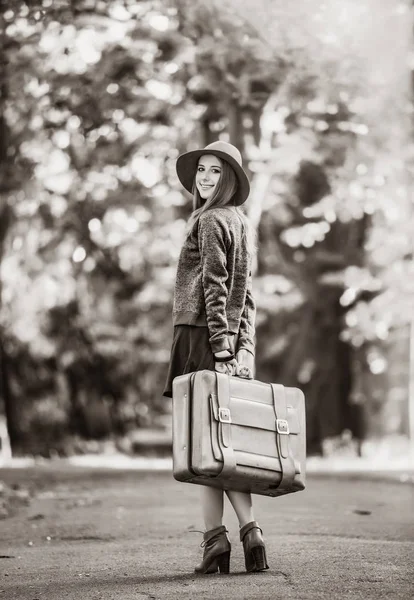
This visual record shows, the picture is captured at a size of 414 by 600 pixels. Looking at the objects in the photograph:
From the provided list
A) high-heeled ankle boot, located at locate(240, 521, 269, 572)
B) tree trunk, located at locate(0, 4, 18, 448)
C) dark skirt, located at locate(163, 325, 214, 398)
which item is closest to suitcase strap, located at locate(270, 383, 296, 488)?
high-heeled ankle boot, located at locate(240, 521, 269, 572)

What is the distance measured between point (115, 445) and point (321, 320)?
4769 millimetres

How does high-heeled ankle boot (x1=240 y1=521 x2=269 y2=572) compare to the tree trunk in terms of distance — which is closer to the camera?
high-heeled ankle boot (x1=240 y1=521 x2=269 y2=572)

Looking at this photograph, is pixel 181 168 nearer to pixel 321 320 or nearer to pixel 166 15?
pixel 166 15

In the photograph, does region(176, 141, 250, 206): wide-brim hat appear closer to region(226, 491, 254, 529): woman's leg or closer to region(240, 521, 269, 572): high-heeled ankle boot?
region(226, 491, 254, 529): woman's leg

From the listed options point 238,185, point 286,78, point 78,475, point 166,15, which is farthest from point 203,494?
point 78,475

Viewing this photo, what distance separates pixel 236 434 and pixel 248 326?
2.28 ft

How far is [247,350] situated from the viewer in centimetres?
604

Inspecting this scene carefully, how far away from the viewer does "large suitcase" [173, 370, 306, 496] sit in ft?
18.1

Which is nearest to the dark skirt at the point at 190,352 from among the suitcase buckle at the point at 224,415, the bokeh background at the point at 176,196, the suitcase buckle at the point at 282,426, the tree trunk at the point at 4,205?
the suitcase buckle at the point at 224,415

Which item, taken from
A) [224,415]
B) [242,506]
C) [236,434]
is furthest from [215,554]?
[224,415]

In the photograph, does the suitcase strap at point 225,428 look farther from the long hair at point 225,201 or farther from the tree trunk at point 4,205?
the tree trunk at point 4,205

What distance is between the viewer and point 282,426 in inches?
232

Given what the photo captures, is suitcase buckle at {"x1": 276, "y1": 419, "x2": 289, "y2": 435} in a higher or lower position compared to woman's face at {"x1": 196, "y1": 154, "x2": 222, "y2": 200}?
lower

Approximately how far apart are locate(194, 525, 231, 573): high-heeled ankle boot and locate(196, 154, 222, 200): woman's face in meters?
1.79
